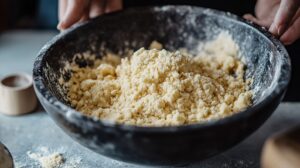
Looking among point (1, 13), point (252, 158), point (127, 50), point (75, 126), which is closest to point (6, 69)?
point (127, 50)

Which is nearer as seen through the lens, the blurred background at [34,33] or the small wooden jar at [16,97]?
the small wooden jar at [16,97]

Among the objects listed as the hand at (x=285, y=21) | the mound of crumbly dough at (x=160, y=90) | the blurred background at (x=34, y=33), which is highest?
the hand at (x=285, y=21)

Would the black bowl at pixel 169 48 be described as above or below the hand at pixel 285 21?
below

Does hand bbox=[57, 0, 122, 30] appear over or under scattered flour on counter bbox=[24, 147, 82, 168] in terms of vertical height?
over

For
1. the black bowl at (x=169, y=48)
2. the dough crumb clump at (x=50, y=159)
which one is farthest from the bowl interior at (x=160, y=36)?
the dough crumb clump at (x=50, y=159)

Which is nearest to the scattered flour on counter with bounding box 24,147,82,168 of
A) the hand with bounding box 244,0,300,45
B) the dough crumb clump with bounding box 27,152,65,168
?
the dough crumb clump with bounding box 27,152,65,168

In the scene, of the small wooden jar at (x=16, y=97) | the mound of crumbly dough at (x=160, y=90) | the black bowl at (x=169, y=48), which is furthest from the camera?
the small wooden jar at (x=16, y=97)

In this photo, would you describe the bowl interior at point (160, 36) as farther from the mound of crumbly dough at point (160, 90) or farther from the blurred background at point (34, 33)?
the blurred background at point (34, 33)

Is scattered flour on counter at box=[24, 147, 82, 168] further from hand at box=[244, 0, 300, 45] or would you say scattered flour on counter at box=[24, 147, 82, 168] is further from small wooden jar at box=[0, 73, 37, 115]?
hand at box=[244, 0, 300, 45]
